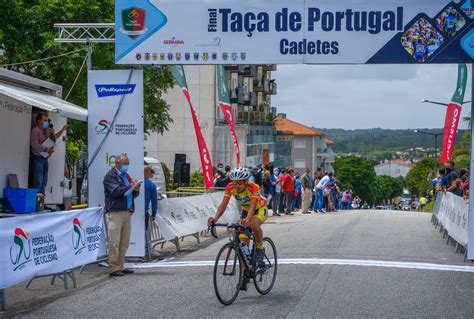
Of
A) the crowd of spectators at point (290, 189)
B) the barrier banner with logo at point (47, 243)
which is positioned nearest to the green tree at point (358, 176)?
the crowd of spectators at point (290, 189)

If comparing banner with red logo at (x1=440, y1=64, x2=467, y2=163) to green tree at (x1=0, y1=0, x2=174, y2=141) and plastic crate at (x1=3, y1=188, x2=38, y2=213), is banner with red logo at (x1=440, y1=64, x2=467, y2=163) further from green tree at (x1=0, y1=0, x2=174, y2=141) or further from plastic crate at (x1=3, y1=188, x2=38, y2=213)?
plastic crate at (x1=3, y1=188, x2=38, y2=213)

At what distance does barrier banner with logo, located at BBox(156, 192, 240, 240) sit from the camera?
16.8m

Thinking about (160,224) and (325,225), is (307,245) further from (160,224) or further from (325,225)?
(325,225)

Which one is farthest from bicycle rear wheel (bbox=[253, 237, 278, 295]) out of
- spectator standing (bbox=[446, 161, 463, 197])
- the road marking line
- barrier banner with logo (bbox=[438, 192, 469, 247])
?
spectator standing (bbox=[446, 161, 463, 197])

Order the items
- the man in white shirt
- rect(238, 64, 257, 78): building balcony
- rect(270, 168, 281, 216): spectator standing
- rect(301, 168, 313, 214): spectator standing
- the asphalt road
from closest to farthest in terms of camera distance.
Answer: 1. the asphalt road
2. rect(270, 168, 281, 216): spectator standing
3. rect(301, 168, 313, 214): spectator standing
4. the man in white shirt
5. rect(238, 64, 257, 78): building balcony

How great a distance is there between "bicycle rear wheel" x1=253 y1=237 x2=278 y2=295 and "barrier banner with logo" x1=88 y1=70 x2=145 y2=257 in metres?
4.30

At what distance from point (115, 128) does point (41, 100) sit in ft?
4.82

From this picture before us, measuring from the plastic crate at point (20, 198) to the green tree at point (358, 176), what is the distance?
393 ft

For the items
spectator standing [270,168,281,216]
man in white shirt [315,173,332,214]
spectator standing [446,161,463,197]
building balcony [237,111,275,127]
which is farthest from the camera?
building balcony [237,111,275,127]

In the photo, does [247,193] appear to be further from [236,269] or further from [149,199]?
[149,199]

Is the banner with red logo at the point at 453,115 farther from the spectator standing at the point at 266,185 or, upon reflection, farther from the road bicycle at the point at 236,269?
the road bicycle at the point at 236,269

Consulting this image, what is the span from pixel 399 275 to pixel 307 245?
4491mm

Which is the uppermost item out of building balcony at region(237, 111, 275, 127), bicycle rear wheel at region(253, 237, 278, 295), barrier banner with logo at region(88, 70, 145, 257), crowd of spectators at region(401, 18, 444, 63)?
building balcony at region(237, 111, 275, 127)

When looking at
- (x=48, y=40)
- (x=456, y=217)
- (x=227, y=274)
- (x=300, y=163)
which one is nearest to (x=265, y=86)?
(x=300, y=163)
